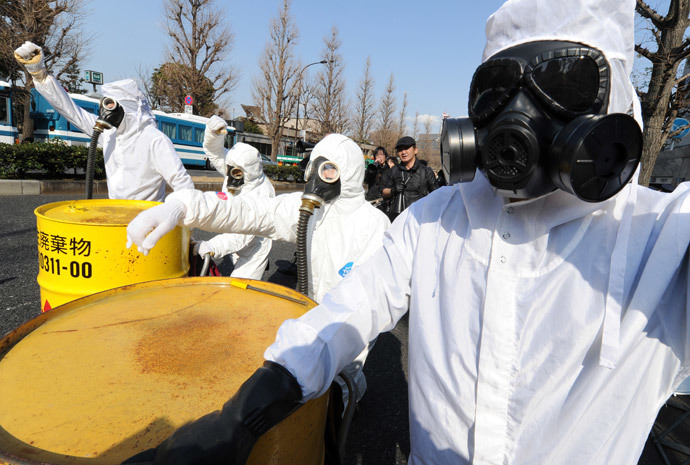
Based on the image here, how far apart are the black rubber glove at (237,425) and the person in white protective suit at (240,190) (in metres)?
2.37

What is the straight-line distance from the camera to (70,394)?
95cm

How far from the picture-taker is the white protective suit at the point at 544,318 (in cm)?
83

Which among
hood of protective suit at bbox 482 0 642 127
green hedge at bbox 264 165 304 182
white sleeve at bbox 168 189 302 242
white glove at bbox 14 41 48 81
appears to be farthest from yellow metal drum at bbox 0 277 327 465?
green hedge at bbox 264 165 304 182

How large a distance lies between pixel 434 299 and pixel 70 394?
0.98 m

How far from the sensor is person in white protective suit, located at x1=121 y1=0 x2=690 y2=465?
32.5 inches

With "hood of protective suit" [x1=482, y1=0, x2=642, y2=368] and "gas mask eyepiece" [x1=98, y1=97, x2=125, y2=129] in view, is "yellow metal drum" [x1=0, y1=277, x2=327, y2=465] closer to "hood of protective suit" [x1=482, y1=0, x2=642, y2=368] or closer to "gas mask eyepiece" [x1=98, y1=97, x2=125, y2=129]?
"hood of protective suit" [x1=482, y1=0, x2=642, y2=368]

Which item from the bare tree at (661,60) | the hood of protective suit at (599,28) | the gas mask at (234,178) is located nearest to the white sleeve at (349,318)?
the hood of protective suit at (599,28)

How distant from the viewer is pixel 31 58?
3590mm

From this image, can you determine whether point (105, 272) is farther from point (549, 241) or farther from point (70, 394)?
point (549, 241)

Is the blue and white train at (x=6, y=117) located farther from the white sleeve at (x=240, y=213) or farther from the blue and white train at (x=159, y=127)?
the white sleeve at (x=240, y=213)

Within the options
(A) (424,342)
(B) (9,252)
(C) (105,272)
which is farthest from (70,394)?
(B) (9,252)

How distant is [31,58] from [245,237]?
2.65 meters

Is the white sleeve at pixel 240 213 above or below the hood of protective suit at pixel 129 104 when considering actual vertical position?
below

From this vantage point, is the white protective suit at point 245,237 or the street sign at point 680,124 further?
the street sign at point 680,124
